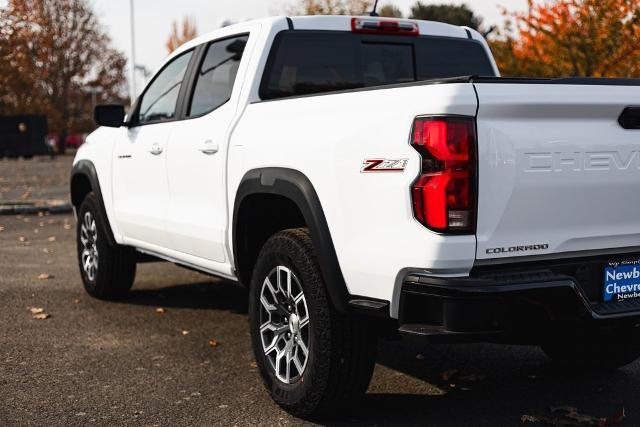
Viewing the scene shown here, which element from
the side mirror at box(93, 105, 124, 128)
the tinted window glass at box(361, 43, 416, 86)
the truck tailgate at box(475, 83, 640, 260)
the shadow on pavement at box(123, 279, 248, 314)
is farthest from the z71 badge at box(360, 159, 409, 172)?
the shadow on pavement at box(123, 279, 248, 314)

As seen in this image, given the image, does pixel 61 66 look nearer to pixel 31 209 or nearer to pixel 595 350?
pixel 31 209

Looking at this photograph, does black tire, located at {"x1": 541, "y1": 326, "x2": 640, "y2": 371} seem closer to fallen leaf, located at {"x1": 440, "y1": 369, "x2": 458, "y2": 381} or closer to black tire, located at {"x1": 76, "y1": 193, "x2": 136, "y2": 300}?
fallen leaf, located at {"x1": 440, "y1": 369, "x2": 458, "y2": 381}

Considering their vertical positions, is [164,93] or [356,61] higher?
[356,61]

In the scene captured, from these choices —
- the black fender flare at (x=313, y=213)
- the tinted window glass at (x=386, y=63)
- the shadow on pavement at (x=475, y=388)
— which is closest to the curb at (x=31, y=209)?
the shadow on pavement at (x=475, y=388)

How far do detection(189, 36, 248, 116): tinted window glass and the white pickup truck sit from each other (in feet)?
0.08

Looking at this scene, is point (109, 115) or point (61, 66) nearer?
point (109, 115)

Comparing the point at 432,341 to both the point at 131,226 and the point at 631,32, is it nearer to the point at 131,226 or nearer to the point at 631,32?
the point at 131,226

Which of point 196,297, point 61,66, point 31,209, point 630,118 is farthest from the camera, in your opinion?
point 61,66

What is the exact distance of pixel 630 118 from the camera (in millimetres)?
3602

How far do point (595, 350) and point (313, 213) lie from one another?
6.88 feet

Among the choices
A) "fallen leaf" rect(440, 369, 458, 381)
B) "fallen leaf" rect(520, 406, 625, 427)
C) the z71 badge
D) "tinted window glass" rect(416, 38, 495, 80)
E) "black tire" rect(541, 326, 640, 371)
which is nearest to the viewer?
the z71 badge

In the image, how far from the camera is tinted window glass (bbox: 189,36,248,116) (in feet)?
16.7

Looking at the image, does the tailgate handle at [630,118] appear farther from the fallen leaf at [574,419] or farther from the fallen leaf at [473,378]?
the fallen leaf at [473,378]

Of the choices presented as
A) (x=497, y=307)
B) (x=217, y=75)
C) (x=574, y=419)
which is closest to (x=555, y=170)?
(x=497, y=307)
